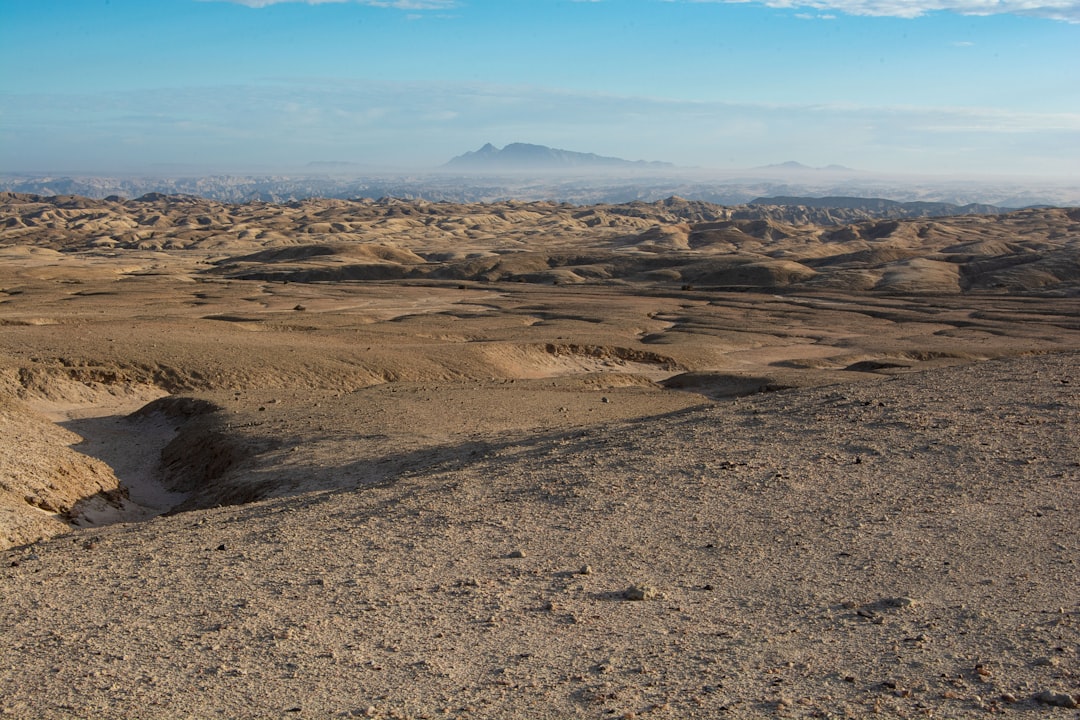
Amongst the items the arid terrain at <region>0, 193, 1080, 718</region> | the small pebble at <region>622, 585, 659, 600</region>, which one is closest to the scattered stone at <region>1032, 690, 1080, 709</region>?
the arid terrain at <region>0, 193, 1080, 718</region>

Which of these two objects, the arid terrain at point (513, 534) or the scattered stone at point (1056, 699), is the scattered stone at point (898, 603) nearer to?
the arid terrain at point (513, 534)

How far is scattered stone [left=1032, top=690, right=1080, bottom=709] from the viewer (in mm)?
5660

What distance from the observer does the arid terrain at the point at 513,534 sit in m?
6.20

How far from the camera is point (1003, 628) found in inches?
268

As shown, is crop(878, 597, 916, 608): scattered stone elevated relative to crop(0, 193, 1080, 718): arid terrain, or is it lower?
elevated

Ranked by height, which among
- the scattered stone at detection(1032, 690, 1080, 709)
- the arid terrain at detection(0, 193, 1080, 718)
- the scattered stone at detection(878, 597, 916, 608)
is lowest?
the arid terrain at detection(0, 193, 1080, 718)

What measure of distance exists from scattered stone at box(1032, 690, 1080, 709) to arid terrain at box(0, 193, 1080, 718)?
0.5 inches

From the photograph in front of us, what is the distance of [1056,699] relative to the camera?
18.7ft

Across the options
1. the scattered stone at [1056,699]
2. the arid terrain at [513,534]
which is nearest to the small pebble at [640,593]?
the arid terrain at [513,534]

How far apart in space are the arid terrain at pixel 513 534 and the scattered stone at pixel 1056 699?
13 mm

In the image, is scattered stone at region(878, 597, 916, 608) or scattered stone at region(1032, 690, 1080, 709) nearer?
scattered stone at region(1032, 690, 1080, 709)

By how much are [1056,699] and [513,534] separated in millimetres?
5093

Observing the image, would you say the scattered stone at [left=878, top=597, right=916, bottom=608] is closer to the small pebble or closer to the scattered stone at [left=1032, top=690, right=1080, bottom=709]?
the scattered stone at [left=1032, top=690, right=1080, bottom=709]

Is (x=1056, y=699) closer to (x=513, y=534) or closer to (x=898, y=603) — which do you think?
(x=898, y=603)
